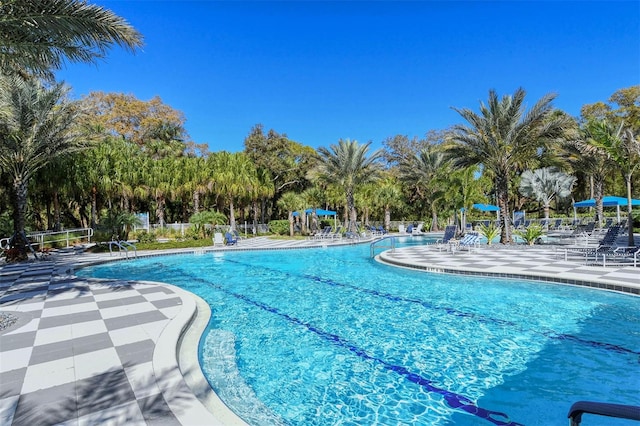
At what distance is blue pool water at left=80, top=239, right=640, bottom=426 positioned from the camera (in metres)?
3.62

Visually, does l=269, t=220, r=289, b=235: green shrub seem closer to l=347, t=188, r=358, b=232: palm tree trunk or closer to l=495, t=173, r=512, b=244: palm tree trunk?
l=347, t=188, r=358, b=232: palm tree trunk

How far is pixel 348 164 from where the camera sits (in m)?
24.3

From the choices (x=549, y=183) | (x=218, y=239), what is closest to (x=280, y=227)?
(x=218, y=239)

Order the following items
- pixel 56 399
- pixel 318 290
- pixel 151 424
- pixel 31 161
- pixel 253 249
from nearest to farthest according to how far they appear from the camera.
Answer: pixel 151 424 < pixel 56 399 < pixel 318 290 < pixel 31 161 < pixel 253 249

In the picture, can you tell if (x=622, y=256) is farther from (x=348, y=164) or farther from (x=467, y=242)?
(x=348, y=164)

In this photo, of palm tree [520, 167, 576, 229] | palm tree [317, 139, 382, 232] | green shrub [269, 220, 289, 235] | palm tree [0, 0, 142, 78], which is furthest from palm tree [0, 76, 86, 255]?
palm tree [520, 167, 576, 229]

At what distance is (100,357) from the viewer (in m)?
4.05

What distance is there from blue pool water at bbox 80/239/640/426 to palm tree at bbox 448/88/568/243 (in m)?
9.13

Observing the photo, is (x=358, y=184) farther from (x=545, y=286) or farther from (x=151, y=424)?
(x=151, y=424)

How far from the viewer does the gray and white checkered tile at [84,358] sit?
2949mm

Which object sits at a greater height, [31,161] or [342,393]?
[31,161]

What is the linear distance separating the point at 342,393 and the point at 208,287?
6525 mm

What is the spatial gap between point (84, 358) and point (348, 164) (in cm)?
2142

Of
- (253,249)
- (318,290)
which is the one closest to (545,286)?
(318,290)
